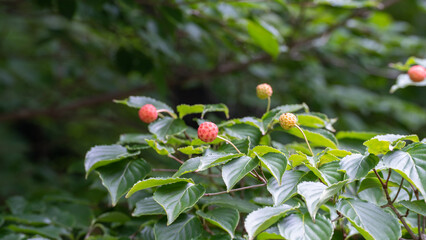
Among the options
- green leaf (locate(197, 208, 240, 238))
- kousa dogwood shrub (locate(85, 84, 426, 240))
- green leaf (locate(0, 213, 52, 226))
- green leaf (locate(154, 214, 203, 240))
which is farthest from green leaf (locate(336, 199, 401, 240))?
green leaf (locate(0, 213, 52, 226))

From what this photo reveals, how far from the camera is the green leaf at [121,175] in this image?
1.01 meters

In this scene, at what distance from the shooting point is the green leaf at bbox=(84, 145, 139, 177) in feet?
3.43

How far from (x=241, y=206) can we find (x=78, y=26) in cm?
312

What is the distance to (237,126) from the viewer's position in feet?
3.79

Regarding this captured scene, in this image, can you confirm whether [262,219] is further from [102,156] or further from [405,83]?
[405,83]

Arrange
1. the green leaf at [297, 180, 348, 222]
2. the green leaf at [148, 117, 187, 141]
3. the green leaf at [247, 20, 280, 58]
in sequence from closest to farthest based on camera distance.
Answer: the green leaf at [297, 180, 348, 222] < the green leaf at [148, 117, 187, 141] < the green leaf at [247, 20, 280, 58]

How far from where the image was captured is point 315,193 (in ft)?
2.62

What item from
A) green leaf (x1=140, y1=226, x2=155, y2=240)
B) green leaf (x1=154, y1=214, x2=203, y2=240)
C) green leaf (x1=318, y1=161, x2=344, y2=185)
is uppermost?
green leaf (x1=318, y1=161, x2=344, y2=185)

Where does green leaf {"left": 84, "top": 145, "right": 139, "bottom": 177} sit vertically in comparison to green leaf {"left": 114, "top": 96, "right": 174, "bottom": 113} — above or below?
below

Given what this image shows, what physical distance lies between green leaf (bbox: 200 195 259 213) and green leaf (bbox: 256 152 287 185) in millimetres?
169

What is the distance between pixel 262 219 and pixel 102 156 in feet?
1.57

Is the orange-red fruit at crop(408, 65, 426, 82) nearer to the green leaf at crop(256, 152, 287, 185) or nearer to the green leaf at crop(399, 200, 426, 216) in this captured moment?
the green leaf at crop(399, 200, 426, 216)

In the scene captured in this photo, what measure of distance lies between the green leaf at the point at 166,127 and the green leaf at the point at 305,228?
39 centimetres

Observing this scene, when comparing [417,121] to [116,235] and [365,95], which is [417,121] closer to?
[365,95]
